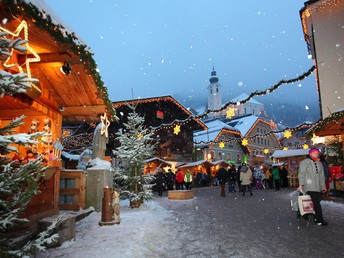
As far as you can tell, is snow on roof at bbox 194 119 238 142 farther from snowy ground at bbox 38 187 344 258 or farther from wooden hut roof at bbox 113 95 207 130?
snowy ground at bbox 38 187 344 258

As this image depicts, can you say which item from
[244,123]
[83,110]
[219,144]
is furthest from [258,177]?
[244,123]

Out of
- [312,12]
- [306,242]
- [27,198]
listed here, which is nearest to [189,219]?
[306,242]

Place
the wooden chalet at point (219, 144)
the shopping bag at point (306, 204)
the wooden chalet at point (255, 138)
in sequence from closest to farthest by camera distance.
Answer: the shopping bag at point (306, 204) → the wooden chalet at point (219, 144) → the wooden chalet at point (255, 138)

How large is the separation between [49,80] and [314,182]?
25.3 feet

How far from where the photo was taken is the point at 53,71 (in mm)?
7727

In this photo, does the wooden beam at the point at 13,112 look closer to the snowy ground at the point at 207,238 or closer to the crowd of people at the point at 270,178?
the snowy ground at the point at 207,238

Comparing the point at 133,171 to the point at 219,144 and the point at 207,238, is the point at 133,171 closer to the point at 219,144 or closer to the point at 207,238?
the point at 207,238

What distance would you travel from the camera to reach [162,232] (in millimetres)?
6457

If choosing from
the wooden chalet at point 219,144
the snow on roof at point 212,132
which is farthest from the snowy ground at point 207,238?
the snow on roof at point 212,132

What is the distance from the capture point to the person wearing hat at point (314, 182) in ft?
22.5

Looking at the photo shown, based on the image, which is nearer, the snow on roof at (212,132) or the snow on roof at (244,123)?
the snow on roof at (212,132)

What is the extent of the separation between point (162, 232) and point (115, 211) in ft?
4.94

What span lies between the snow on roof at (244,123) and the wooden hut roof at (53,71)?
4311 cm

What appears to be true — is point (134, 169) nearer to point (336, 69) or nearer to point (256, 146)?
point (336, 69)
